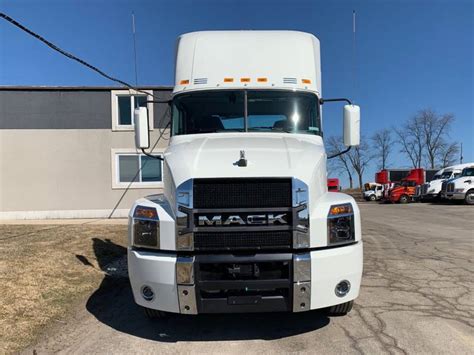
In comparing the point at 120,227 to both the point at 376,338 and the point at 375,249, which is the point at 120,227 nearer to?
the point at 375,249

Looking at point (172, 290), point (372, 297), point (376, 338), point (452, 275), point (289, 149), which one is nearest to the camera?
point (172, 290)

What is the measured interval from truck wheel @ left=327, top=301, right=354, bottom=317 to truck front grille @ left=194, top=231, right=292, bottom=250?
1210mm

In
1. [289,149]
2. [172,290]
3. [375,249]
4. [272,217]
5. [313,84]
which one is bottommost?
[375,249]

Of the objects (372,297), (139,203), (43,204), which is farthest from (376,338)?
(43,204)

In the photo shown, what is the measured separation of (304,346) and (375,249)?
6167 mm

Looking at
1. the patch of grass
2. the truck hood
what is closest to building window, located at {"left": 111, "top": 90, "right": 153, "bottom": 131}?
the patch of grass

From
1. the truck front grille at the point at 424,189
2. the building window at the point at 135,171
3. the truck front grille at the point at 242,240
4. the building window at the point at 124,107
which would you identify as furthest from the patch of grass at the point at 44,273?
the truck front grille at the point at 424,189

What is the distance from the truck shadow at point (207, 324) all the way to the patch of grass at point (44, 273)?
624 mm

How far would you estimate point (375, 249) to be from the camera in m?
9.59

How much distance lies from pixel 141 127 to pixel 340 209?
313 centimetres

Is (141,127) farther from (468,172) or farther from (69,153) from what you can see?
(468,172)

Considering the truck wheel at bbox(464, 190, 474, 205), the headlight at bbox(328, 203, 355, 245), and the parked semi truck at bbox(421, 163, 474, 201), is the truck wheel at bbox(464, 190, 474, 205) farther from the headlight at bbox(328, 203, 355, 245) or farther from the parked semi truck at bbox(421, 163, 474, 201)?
the headlight at bbox(328, 203, 355, 245)

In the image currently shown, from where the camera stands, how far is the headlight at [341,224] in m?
3.90

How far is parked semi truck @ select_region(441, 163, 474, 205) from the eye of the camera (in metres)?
27.0
